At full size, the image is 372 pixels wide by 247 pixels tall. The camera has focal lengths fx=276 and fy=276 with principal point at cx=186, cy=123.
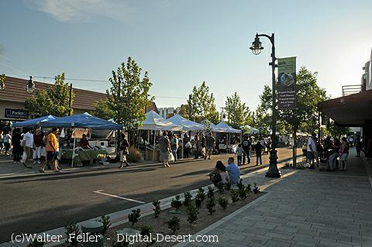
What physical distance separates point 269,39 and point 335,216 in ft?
29.2

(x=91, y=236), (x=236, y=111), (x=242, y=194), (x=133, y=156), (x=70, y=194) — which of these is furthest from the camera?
(x=236, y=111)

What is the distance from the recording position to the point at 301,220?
586 cm

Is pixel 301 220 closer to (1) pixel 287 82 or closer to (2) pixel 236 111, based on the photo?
(1) pixel 287 82

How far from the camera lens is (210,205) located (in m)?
6.18

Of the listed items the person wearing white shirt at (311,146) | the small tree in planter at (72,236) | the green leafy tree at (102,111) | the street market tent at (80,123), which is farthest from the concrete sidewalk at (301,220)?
the green leafy tree at (102,111)

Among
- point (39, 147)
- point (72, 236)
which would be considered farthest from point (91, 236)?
point (39, 147)

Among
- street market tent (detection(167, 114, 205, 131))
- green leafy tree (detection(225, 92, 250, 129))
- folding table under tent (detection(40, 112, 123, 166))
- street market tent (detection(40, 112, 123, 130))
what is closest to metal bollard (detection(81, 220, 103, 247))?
folding table under tent (detection(40, 112, 123, 166))

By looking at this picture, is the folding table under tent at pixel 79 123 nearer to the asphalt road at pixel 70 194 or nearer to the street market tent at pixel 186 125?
the asphalt road at pixel 70 194

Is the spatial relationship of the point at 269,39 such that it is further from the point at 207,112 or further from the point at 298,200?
the point at 207,112

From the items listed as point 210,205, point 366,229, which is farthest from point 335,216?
point 210,205

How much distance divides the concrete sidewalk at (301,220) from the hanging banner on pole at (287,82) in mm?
4577

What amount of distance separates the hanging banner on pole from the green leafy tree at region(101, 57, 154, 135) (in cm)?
1031

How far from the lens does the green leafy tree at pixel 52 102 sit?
87.1 ft

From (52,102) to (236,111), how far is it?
2975 cm
